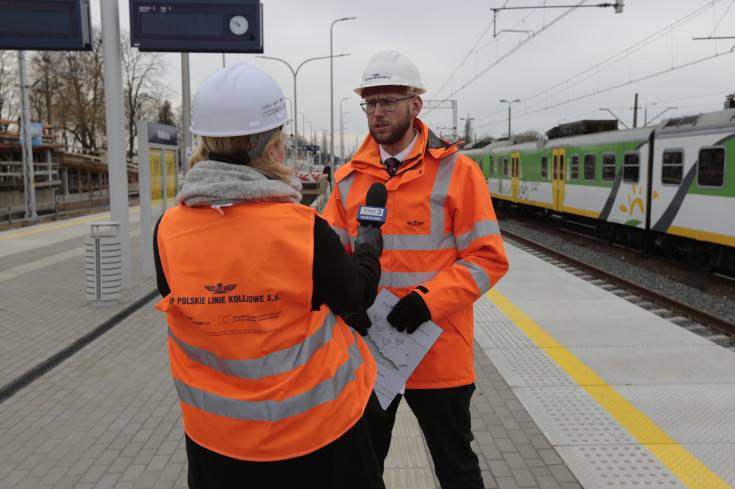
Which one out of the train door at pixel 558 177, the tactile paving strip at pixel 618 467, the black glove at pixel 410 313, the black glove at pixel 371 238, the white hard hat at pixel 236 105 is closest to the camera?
the white hard hat at pixel 236 105

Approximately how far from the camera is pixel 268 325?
67.6 inches

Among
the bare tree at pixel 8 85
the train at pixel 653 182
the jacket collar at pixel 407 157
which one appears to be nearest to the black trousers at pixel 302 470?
the jacket collar at pixel 407 157

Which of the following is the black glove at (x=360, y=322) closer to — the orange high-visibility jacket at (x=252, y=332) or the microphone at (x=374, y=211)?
the microphone at (x=374, y=211)

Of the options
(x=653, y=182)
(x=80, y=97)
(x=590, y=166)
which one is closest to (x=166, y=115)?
(x=80, y=97)

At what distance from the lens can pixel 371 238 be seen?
A: 2119 millimetres

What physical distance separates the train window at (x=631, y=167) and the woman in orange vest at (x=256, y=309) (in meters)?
13.8

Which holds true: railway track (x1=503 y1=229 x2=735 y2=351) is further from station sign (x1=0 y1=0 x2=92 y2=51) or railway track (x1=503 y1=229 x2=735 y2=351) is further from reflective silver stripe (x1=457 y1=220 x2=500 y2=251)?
station sign (x1=0 y1=0 x2=92 y2=51)

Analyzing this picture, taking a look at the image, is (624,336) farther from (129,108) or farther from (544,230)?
(129,108)

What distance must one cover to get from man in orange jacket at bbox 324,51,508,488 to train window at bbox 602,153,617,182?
14.0m

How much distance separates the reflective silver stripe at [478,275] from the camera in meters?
2.56

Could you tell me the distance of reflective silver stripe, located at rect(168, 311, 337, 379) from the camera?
1.74m

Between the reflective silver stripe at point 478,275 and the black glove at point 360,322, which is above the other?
the reflective silver stripe at point 478,275

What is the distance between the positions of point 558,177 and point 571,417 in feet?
52.4

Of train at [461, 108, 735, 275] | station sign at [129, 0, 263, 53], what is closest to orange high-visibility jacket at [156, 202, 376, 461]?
station sign at [129, 0, 263, 53]
